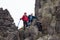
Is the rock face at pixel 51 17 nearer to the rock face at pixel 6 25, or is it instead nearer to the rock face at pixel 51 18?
the rock face at pixel 51 18

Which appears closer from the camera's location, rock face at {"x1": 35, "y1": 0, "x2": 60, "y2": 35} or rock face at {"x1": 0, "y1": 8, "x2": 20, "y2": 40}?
rock face at {"x1": 35, "y1": 0, "x2": 60, "y2": 35}

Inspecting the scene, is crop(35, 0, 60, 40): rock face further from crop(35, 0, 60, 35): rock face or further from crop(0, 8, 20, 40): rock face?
crop(0, 8, 20, 40): rock face

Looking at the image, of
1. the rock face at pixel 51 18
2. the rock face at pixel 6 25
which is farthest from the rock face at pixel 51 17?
the rock face at pixel 6 25

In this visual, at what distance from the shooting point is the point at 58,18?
43.8 m

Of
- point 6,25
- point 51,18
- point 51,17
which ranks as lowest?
point 6,25

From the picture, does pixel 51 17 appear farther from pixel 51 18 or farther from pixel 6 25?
pixel 6 25

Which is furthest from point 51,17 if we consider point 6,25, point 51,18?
point 6,25

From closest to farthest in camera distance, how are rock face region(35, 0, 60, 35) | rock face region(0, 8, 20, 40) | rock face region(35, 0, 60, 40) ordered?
1. rock face region(35, 0, 60, 40)
2. rock face region(35, 0, 60, 35)
3. rock face region(0, 8, 20, 40)

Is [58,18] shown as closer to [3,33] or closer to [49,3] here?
[49,3]

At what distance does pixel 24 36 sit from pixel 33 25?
2343 mm

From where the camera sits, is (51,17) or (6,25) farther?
(6,25)

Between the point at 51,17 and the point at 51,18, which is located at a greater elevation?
the point at 51,17

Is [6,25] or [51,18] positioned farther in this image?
[6,25]

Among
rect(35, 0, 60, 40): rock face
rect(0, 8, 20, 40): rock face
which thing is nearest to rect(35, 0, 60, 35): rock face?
rect(35, 0, 60, 40): rock face
